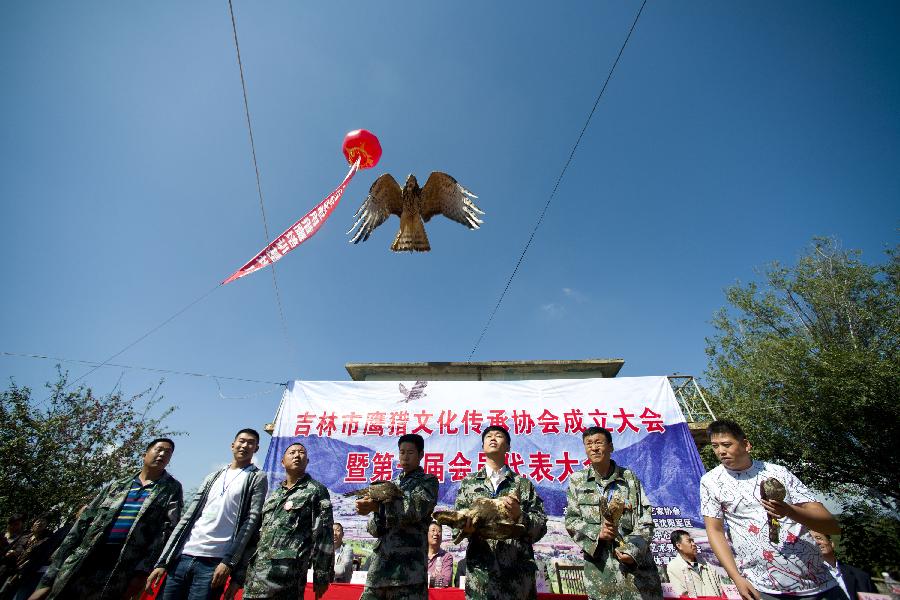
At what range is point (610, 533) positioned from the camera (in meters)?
2.28

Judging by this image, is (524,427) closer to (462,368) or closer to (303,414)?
(462,368)

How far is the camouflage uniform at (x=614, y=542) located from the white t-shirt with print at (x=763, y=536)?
0.43 m

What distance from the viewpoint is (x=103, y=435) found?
10.2 meters

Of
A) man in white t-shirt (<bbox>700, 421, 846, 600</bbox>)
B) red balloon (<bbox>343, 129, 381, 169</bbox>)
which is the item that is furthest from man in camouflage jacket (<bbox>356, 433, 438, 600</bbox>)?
red balloon (<bbox>343, 129, 381, 169</bbox>)

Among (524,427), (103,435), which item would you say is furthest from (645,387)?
(103,435)

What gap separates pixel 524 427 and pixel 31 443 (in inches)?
449

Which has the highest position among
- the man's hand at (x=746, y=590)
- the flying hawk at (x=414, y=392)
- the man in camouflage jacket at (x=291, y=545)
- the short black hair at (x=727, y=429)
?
the flying hawk at (x=414, y=392)

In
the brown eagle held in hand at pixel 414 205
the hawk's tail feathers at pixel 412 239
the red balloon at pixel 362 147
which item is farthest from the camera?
the brown eagle held in hand at pixel 414 205

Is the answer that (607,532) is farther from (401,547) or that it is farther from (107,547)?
(107,547)

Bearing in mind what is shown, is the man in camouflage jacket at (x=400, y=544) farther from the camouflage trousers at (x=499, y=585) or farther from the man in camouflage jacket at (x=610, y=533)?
the man in camouflage jacket at (x=610, y=533)

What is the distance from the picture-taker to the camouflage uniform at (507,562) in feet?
7.63

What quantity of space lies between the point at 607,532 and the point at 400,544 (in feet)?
4.32

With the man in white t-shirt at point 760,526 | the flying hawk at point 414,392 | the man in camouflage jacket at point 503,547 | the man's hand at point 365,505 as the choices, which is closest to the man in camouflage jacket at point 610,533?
the man in camouflage jacket at point 503,547

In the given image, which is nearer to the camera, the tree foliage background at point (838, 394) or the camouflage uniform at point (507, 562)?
the camouflage uniform at point (507, 562)
